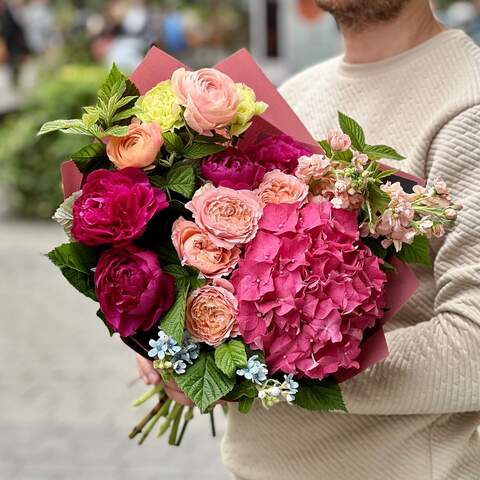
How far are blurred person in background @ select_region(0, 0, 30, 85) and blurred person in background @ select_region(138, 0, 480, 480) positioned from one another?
17.5 meters

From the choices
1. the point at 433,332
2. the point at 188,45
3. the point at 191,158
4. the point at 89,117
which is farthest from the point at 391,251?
the point at 188,45

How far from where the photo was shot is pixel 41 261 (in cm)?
861

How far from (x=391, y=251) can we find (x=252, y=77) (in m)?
0.43

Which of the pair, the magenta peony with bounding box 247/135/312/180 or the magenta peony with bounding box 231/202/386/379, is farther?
the magenta peony with bounding box 247/135/312/180

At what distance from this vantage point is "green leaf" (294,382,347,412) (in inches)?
68.2

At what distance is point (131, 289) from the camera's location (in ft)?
5.45

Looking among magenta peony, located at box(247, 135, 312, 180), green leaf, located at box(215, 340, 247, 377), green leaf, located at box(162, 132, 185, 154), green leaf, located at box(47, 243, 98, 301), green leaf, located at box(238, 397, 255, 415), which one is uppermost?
green leaf, located at box(162, 132, 185, 154)

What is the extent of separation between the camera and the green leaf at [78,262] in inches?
68.0

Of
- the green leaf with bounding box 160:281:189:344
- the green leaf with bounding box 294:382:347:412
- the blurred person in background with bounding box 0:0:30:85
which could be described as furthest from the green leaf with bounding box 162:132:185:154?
the blurred person in background with bounding box 0:0:30:85

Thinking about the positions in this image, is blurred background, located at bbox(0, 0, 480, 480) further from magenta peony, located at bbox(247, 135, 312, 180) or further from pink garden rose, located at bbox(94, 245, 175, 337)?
pink garden rose, located at bbox(94, 245, 175, 337)

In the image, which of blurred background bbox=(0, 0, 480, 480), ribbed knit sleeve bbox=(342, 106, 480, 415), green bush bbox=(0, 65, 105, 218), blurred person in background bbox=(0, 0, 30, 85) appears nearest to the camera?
ribbed knit sleeve bbox=(342, 106, 480, 415)

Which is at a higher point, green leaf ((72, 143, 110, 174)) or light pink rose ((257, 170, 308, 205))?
green leaf ((72, 143, 110, 174))

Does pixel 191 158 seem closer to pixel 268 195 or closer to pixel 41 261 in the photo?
pixel 268 195

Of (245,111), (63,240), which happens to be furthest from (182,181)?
(63,240)
